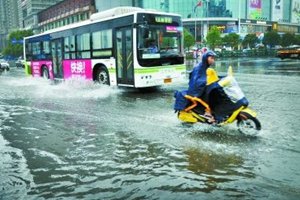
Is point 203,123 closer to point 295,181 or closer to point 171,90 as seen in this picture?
point 295,181

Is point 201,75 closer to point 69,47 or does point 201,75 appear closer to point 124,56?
point 124,56

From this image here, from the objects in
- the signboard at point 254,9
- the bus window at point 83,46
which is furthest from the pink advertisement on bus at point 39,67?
the signboard at point 254,9

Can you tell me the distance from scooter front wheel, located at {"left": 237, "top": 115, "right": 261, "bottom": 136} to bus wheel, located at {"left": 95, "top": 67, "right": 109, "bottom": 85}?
8.97 m

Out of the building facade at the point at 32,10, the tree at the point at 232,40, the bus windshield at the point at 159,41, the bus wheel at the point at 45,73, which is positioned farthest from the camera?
the building facade at the point at 32,10

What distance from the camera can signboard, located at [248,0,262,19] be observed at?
343 ft

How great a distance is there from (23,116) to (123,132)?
146 inches

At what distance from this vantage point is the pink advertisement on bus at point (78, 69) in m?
16.4

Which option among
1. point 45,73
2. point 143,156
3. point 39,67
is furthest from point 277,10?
point 143,156

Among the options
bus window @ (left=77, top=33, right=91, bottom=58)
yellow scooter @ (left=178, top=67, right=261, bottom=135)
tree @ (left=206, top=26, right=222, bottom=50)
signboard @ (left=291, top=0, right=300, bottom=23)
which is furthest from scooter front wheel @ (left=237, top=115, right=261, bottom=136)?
signboard @ (left=291, top=0, right=300, bottom=23)

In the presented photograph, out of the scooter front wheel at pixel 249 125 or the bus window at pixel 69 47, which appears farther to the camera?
the bus window at pixel 69 47

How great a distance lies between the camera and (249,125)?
7180 millimetres

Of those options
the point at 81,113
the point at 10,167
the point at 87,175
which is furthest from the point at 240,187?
the point at 81,113

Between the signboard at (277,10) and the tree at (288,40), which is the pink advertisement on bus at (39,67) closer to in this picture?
the tree at (288,40)

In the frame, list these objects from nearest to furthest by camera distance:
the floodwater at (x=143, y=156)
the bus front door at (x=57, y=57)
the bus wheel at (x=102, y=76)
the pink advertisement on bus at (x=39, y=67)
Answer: the floodwater at (x=143, y=156)
the bus wheel at (x=102, y=76)
the bus front door at (x=57, y=57)
the pink advertisement on bus at (x=39, y=67)
